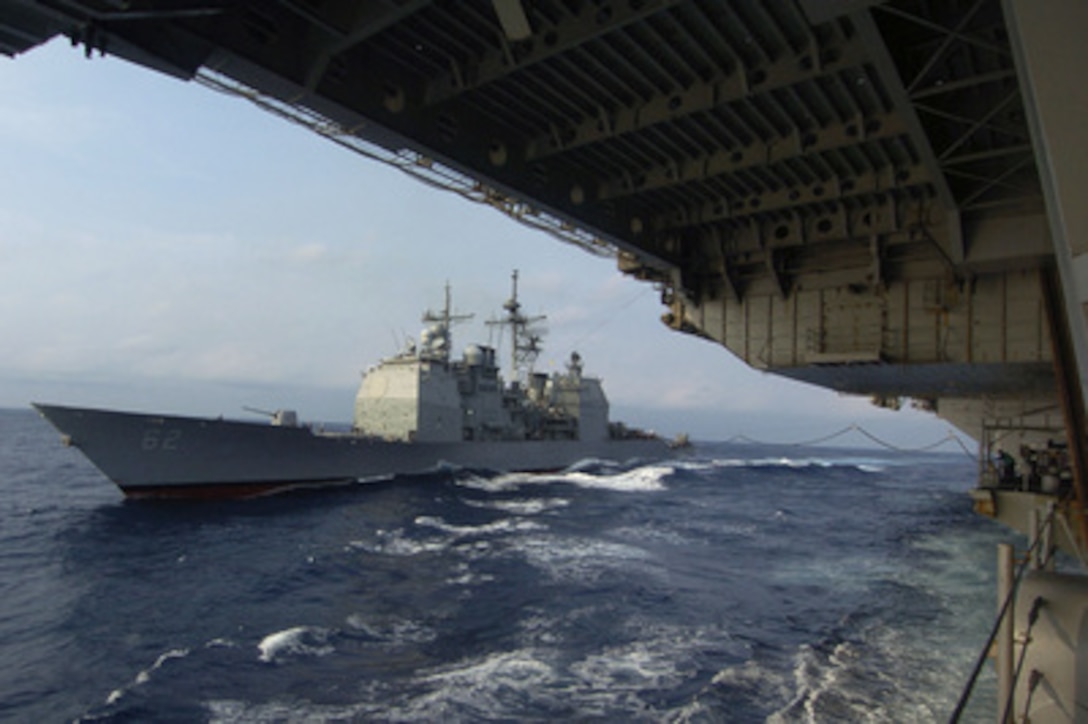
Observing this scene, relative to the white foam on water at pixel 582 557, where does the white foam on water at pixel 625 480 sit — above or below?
below

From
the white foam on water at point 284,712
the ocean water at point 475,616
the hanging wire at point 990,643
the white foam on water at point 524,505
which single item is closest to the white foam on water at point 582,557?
the ocean water at point 475,616

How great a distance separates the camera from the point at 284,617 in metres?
11.2

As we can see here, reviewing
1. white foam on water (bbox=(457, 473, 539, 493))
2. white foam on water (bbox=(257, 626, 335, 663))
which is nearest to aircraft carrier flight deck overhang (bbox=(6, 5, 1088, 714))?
white foam on water (bbox=(257, 626, 335, 663))

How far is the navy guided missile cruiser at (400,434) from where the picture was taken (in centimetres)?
2427

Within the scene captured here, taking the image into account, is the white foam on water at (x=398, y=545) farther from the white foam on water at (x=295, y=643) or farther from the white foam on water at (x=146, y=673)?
the white foam on water at (x=146, y=673)

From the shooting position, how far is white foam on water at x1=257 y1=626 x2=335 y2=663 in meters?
9.35

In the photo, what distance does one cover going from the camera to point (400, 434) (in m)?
35.1

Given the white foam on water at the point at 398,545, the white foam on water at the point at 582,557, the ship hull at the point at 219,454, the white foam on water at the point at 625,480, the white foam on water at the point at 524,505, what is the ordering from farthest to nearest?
the white foam on water at the point at 625,480
the white foam on water at the point at 524,505
the ship hull at the point at 219,454
the white foam on water at the point at 398,545
the white foam on water at the point at 582,557

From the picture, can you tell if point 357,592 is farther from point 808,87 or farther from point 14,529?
point 14,529

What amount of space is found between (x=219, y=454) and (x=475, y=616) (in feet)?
63.8

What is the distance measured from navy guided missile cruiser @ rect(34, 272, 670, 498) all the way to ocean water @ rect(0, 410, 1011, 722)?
2.58 metres

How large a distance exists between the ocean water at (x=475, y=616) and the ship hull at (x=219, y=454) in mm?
1932

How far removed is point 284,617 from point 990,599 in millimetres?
13797

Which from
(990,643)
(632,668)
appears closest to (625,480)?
(632,668)
